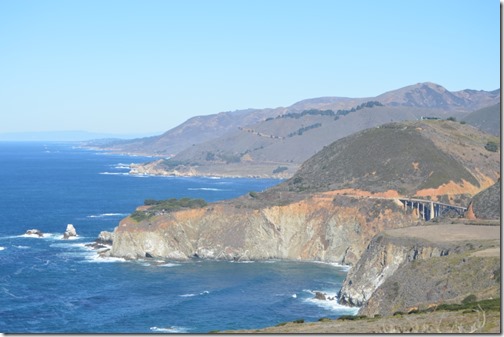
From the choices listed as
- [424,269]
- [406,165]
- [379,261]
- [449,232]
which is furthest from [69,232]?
[424,269]

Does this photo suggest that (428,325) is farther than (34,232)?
No

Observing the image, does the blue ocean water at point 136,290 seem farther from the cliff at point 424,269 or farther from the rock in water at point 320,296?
the cliff at point 424,269

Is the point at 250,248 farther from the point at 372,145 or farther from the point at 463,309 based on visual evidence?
the point at 463,309

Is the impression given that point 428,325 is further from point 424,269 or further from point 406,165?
point 406,165

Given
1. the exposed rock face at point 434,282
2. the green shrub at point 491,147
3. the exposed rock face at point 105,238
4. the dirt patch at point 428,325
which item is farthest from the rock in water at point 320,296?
the green shrub at point 491,147

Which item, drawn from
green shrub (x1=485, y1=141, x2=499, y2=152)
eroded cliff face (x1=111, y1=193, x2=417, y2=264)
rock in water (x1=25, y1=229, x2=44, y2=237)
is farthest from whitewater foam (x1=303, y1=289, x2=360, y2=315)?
green shrub (x1=485, y1=141, x2=499, y2=152)

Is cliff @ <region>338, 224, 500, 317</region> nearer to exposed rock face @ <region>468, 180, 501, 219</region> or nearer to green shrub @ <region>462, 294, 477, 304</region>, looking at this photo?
green shrub @ <region>462, 294, 477, 304</region>
